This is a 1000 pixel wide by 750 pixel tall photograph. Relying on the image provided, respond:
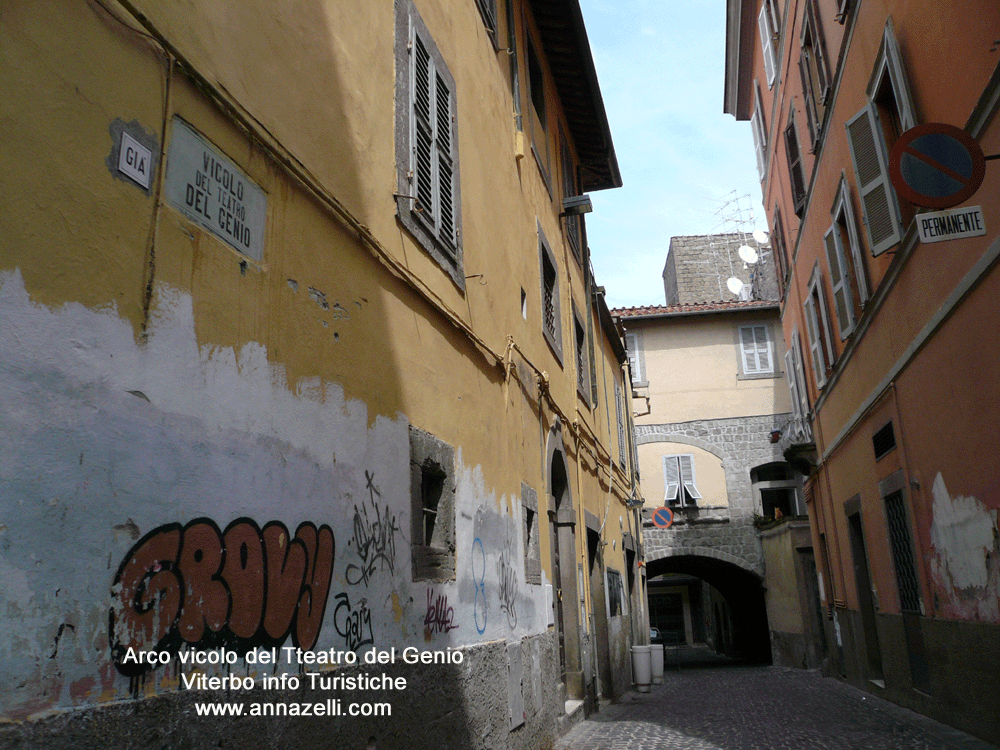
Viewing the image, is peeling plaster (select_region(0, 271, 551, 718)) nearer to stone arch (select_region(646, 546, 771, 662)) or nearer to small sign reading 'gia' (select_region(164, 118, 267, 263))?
small sign reading 'gia' (select_region(164, 118, 267, 263))

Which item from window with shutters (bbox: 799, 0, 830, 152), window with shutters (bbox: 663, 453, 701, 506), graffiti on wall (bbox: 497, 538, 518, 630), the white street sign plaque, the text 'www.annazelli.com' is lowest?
the text 'www.annazelli.com'

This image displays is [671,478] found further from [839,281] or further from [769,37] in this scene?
[839,281]

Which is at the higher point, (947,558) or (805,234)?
(805,234)

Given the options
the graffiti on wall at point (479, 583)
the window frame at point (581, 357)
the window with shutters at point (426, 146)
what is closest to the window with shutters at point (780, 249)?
the window frame at point (581, 357)

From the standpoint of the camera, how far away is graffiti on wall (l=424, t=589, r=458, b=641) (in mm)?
4742

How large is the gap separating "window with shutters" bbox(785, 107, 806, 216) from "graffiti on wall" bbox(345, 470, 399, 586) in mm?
Answer: 10108

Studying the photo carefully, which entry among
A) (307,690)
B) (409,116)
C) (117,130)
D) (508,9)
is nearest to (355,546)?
(307,690)

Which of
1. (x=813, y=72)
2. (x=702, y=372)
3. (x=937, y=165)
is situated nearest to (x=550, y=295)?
(x=813, y=72)

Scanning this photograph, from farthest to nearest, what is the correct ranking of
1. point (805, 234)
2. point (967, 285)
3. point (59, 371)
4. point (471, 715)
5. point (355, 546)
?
point (805, 234)
point (967, 285)
point (471, 715)
point (355, 546)
point (59, 371)

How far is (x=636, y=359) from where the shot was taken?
75.4 ft

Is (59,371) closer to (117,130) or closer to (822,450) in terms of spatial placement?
(117,130)

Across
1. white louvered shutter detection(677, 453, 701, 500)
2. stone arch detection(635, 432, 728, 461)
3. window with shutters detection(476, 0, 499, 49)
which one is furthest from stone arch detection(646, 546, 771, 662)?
window with shutters detection(476, 0, 499, 49)

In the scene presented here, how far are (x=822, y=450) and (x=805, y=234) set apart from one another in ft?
11.7

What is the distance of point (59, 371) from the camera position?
7.79ft
